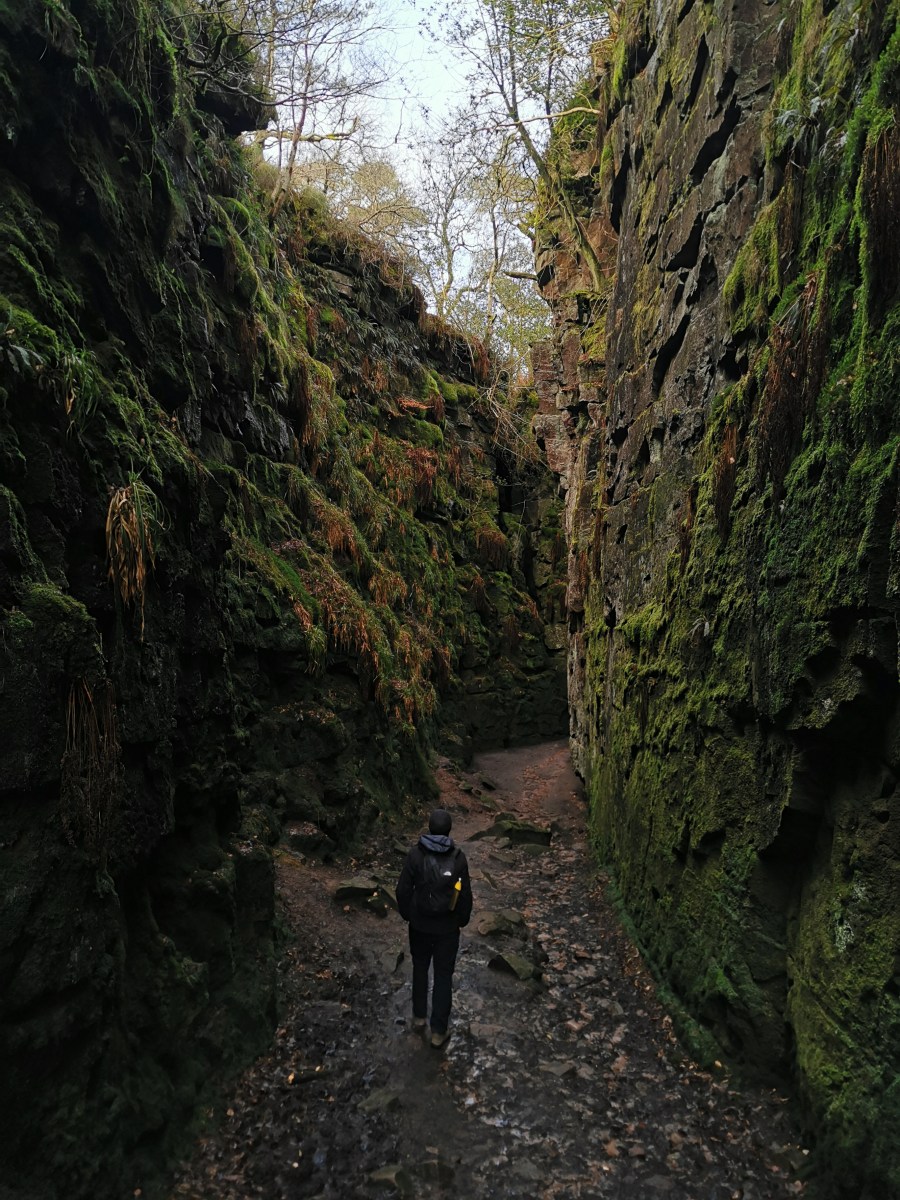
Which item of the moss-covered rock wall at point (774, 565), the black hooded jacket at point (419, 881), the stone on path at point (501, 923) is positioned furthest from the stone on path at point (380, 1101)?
the stone on path at point (501, 923)

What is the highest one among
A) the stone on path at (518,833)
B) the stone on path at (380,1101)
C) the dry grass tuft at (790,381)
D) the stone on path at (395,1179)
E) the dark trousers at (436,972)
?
the dry grass tuft at (790,381)

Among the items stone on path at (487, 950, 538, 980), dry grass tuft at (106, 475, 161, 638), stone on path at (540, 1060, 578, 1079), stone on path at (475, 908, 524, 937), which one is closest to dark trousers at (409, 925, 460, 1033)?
stone on path at (540, 1060, 578, 1079)

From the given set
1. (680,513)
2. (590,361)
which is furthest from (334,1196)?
(590,361)

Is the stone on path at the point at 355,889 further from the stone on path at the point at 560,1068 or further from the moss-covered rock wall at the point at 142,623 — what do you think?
the stone on path at the point at 560,1068

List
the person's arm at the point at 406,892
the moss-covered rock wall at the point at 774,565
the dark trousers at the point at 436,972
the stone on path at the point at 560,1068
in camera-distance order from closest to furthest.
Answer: the moss-covered rock wall at the point at 774,565 → the stone on path at the point at 560,1068 → the dark trousers at the point at 436,972 → the person's arm at the point at 406,892

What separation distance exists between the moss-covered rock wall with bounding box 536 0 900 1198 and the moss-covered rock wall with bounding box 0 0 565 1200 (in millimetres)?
3873

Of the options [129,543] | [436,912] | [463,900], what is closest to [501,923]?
[463,900]

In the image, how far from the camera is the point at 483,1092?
16.6 feet

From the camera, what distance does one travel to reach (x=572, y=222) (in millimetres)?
15945

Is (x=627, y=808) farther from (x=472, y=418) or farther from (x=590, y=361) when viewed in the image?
(x=472, y=418)

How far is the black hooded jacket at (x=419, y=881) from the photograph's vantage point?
18.3ft

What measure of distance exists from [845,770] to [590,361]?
1335 centimetres

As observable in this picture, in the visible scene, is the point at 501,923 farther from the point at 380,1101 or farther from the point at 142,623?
the point at 142,623

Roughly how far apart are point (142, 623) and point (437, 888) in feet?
10.3
